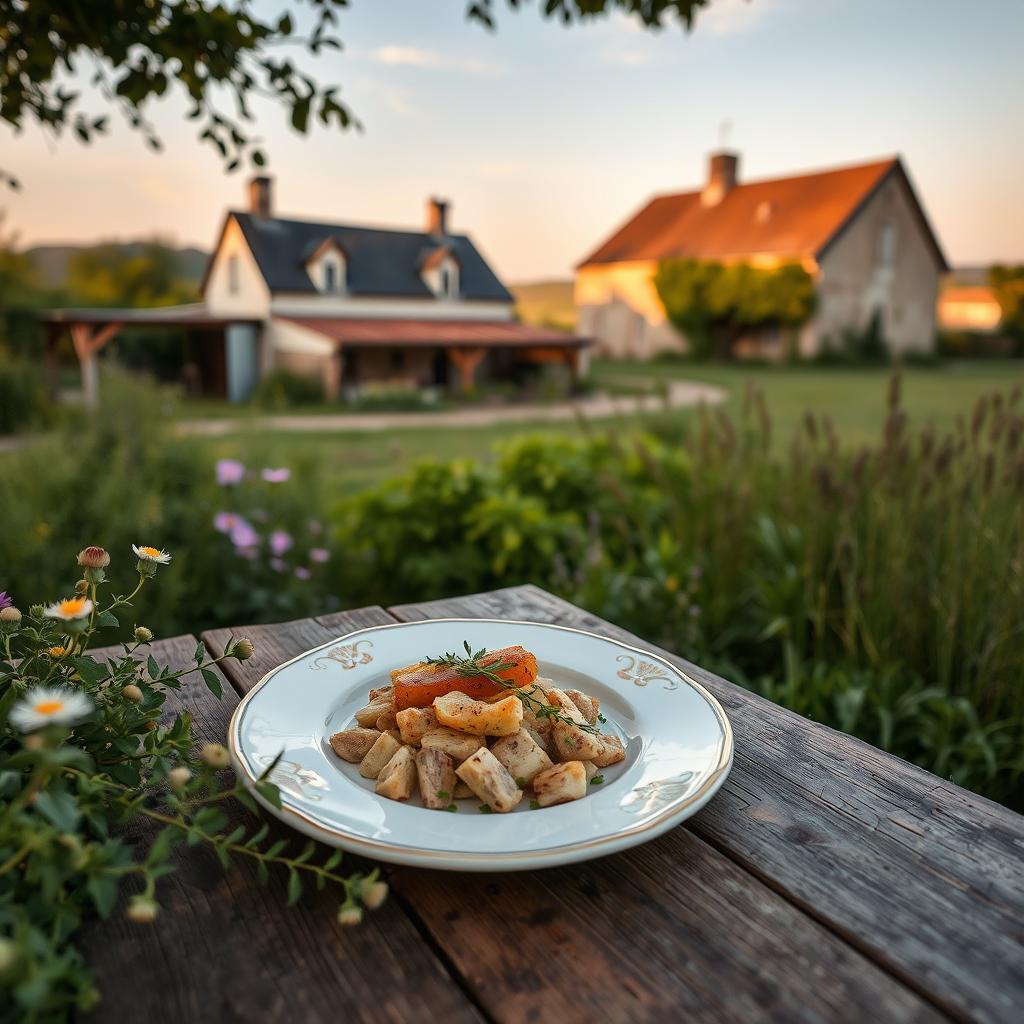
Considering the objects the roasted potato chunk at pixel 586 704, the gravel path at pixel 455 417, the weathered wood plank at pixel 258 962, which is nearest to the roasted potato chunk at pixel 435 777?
the weathered wood plank at pixel 258 962

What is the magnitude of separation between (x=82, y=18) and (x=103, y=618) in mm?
2184

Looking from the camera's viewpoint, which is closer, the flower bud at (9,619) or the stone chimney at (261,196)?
the flower bud at (9,619)

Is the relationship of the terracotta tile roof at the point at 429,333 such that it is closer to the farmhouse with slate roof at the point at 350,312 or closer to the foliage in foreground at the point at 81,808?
the farmhouse with slate roof at the point at 350,312

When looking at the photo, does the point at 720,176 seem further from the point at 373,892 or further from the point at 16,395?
the point at 373,892

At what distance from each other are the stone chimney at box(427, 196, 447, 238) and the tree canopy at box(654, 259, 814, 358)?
8.69m

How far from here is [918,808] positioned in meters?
0.93

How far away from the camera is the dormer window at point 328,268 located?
19.7m

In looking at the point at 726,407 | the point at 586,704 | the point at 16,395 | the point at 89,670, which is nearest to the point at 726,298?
the point at 726,407

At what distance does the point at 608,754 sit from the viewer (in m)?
0.95

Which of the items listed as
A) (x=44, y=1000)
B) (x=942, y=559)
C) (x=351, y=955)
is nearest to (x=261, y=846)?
(x=351, y=955)

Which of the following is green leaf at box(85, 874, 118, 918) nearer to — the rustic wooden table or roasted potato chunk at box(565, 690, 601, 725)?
Answer: the rustic wooden table

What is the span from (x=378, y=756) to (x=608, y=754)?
27 centimetres

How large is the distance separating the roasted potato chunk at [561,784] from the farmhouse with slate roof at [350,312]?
54.3ft

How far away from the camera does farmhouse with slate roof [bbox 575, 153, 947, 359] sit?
1029 inches
